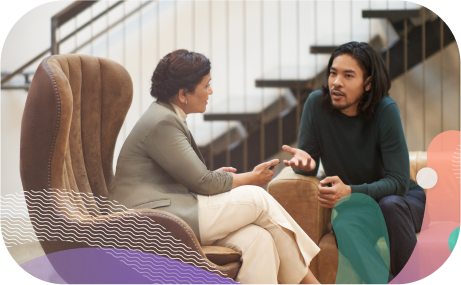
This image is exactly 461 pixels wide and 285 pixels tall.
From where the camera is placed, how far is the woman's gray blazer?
131 cm

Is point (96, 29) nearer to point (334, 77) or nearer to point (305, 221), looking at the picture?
point (334, 77)

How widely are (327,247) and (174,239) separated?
69 centimetres

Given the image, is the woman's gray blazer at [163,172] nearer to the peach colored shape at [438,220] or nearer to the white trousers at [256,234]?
the white trousers at [256,234]

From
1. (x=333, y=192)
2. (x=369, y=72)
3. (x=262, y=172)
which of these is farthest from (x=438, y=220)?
(x=262, y=172)

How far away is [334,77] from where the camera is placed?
1763 mm

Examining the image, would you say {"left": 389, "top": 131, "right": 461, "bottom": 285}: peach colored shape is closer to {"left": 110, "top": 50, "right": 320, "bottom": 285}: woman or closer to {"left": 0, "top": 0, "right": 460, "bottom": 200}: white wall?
{"left": 110, "top": 50, "right": 320, "bottom": 285}: woman

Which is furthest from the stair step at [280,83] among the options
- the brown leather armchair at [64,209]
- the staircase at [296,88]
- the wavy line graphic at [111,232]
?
the wavy line graphic at [111,232]

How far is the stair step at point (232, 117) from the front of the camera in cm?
271

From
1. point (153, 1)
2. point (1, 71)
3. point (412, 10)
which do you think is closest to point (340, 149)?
point (412, 10)

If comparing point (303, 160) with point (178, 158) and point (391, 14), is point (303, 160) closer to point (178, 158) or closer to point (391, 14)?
point (178, 158)

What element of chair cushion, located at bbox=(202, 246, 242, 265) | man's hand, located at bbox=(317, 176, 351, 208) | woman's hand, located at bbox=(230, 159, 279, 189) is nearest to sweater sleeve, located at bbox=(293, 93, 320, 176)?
man's hand, located at bbox=(317, 176, 351, 208)

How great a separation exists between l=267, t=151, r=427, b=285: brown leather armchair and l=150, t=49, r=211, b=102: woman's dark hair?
553mm

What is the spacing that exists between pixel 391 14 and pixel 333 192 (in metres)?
1.66

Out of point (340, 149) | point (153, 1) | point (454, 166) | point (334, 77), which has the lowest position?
A: point (454, 166)
